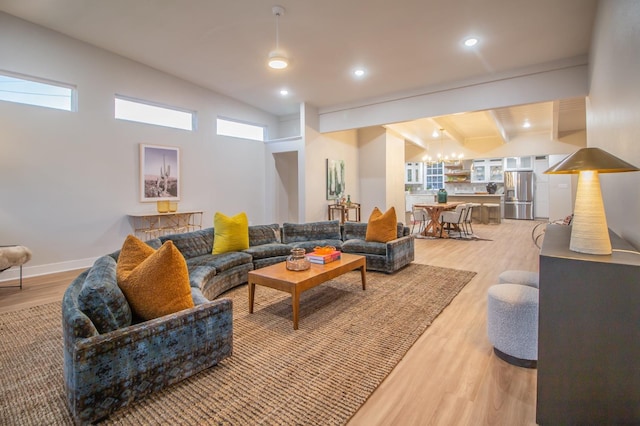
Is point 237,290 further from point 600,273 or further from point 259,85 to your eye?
point 259,85

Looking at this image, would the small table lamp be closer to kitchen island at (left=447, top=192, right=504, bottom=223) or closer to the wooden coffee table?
the wooden coffee table

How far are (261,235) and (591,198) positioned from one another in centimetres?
377

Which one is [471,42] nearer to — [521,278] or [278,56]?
[278,56]

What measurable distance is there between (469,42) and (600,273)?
13.3 feet

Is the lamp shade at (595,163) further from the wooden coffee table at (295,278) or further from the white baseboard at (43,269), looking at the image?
the white baseboard at (43,269)

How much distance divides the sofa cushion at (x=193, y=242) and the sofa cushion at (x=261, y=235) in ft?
1.93

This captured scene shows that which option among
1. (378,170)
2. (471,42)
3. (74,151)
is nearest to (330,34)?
(471,42)

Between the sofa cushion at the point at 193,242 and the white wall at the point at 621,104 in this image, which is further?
the sofa cushion at the point at 193,242

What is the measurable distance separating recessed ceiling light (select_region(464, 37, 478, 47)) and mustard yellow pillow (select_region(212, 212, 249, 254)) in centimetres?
398

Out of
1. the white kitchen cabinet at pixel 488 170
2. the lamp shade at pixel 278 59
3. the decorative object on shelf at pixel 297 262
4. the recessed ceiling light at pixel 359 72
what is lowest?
the decorative object on shelf at pixel 297 262

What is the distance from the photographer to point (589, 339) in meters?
1.42

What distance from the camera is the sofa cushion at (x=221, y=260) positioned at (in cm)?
350

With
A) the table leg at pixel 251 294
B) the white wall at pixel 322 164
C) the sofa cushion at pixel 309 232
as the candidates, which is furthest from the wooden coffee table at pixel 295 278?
the white wall at pixel 322 164

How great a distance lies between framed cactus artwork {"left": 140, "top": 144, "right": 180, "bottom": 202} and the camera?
17.8ft
